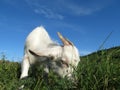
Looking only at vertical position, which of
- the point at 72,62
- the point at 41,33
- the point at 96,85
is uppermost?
the point at 41,33

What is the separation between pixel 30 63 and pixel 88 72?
220 centimetres

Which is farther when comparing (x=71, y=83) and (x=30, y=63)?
(x=30, y=63)

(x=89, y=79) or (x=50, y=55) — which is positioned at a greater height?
(x=50, y=55)

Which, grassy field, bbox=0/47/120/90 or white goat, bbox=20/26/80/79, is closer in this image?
grassy field, bbox=0/47/120/90

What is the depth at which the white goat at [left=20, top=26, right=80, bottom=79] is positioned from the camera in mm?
8820

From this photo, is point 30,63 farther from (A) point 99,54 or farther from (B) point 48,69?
(A) point 99,54

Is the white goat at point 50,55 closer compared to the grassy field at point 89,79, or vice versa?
the grassy field at point 89,79

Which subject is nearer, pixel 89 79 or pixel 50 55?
pixel 89 79

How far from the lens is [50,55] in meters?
9.27

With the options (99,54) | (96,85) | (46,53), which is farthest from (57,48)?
(96,85)

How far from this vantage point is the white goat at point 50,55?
28.9ft

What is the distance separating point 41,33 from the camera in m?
11.1

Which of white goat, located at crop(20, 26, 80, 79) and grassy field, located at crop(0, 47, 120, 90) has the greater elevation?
white goat, located at crop(20, 26, 80, 79)

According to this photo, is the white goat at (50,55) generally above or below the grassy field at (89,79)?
above
